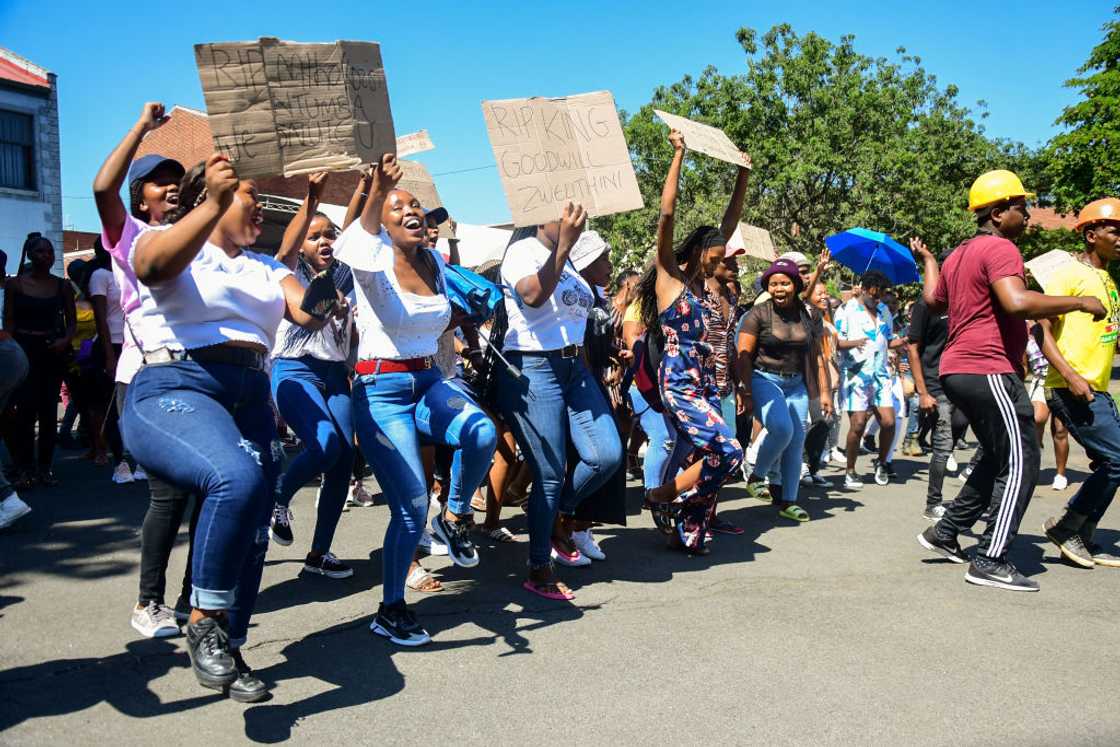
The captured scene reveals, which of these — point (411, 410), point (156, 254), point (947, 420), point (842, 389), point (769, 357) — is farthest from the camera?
point (842, 389)

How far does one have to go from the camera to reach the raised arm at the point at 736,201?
6.09m

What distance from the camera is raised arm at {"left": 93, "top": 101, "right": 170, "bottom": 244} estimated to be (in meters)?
3.38

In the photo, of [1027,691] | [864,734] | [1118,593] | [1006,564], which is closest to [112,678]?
[864,734]

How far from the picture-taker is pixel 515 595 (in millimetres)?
5102

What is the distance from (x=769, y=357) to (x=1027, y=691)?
3.82m

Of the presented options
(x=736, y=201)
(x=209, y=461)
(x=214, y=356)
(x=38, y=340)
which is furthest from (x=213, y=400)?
(x=38, y=340)

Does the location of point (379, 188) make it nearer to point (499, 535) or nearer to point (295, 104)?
point (295, 104)

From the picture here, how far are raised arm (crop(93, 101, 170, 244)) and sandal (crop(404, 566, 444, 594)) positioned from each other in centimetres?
242

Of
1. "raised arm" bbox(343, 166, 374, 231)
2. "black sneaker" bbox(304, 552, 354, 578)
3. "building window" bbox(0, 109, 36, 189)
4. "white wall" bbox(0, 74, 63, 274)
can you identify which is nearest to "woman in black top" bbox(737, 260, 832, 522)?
"black sneaker" bbox(304, 552, 354, 578)

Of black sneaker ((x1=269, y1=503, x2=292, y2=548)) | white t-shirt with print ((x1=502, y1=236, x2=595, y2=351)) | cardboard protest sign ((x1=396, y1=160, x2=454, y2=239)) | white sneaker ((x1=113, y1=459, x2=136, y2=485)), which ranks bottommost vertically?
white sneaker ((x1=113, y1=459, x2=136, y2=485))

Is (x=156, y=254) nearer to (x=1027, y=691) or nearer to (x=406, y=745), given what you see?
(x=406, y=745)

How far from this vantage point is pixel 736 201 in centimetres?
628

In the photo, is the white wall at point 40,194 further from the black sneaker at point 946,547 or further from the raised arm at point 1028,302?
the raised arm at point 1028,302

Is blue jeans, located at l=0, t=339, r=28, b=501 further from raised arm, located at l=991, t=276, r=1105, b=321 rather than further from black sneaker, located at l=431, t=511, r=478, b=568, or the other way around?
raised arm, located at l=991, t=276, r=1105, b=321
